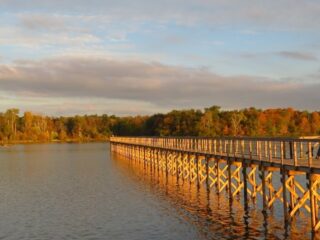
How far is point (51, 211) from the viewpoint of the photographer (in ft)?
105

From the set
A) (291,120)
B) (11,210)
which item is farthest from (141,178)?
(291,120)

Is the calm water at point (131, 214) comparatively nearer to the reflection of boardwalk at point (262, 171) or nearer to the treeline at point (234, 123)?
the reflection of boardwalk at point (262, 171)

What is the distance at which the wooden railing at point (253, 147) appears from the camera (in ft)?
77.8

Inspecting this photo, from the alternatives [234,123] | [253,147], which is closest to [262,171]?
[253,147]

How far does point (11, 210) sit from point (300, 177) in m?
25.2

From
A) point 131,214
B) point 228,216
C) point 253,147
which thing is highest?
point 253,147

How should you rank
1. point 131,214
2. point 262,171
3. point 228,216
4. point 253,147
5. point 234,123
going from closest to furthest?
point 262,171 → point 228,216 → point 131,214 → point 253,147 → point 234,123

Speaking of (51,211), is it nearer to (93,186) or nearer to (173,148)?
(93,186)

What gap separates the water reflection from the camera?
934 inches

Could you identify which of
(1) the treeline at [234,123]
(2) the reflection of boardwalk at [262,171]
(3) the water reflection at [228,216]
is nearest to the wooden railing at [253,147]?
(2) the reflection of boardwalk at [262,171]

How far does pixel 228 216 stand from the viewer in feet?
91.7

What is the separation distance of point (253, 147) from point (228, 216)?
36.6 feet

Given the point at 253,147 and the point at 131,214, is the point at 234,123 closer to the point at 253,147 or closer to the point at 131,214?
the point at 253,147

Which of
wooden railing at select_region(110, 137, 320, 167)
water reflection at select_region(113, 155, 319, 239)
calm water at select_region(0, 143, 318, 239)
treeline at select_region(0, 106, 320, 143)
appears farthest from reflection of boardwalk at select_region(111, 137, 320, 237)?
treeline at select_region(0, 106, 320, 143)
